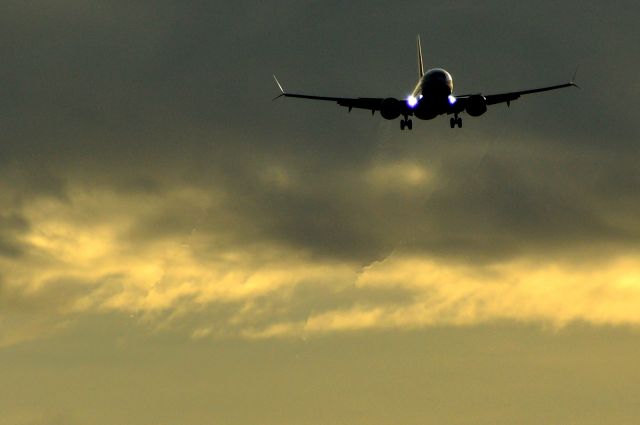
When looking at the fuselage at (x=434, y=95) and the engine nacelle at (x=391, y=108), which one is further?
the engine nacelle at (x=391, y=108)

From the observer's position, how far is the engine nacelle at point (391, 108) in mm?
126500

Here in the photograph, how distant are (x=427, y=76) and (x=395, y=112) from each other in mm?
5757

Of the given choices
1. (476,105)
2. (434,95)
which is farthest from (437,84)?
(476,105)

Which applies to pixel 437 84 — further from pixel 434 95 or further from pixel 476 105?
pixel 476 105

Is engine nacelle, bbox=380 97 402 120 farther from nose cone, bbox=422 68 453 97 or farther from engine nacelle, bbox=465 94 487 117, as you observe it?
engine nacelle, bbox=465 94 487 117

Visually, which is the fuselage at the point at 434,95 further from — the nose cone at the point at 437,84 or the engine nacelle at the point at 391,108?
the engine nacelle at the point at 391,108

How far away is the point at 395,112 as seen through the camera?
126938 mm

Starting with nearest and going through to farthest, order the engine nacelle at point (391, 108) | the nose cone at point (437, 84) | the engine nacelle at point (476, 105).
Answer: the nose cone at point (437, 84) → the engine nacelle at point (476, 105) → the engine nacelle at point (391, 108)

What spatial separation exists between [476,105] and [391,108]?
846 centimetres

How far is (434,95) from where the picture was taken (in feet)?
399

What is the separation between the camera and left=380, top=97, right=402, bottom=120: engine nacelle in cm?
12650

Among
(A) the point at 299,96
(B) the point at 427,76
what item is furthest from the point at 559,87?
(A) the point at 299,96

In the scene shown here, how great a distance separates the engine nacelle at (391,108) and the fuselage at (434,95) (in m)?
2.11

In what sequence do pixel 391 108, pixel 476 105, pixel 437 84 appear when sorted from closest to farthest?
pixel 437 84 < pixel 476 105 < pixel 391 108
